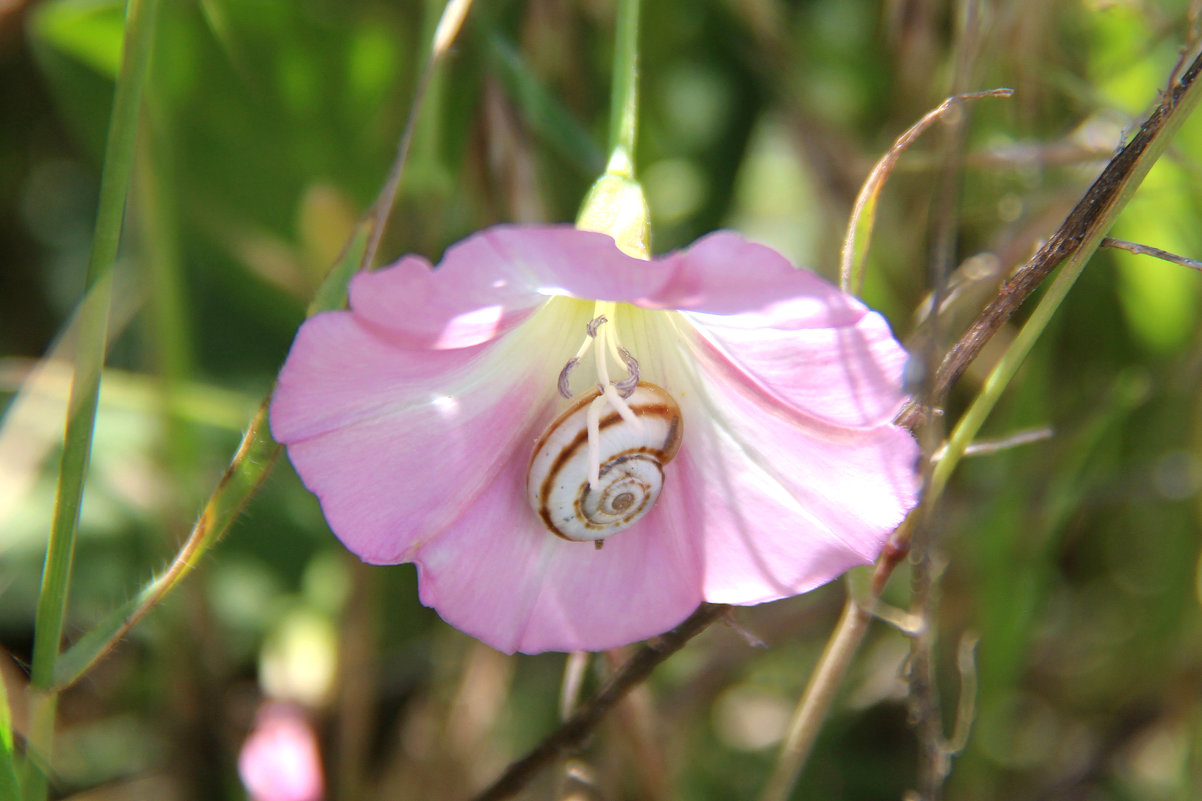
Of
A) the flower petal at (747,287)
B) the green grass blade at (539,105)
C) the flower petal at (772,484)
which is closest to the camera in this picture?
the flower petal at (747,287)

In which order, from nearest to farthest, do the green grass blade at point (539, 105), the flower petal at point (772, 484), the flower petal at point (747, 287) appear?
the flower petal at point (747, 287)
the flower petal at point (772, 484)
the green grass blade at point (539, 105)

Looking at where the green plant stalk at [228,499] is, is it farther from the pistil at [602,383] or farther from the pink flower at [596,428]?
the pistil at [602,383]

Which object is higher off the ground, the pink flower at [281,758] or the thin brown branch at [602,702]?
the thin brown branch at [602,702]

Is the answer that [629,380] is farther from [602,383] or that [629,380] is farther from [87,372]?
[87,372]

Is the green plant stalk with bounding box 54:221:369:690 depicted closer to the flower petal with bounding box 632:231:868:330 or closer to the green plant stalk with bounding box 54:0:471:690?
the green plant stalk with bounding box 54:0:471:690

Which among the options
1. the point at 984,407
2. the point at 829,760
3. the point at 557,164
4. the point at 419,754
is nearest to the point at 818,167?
the point at 557,164

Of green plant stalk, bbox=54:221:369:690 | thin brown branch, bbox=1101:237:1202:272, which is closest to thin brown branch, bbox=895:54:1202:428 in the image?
thin brown branch, bbox=1101:237:1202:272

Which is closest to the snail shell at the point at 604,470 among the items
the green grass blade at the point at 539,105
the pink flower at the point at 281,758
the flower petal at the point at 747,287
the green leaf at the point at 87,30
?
the flower petal at the point at 747,287

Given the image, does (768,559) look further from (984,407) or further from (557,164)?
(557,164)
